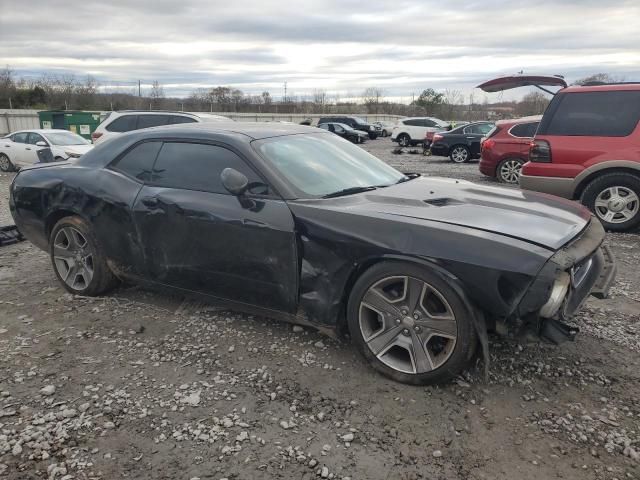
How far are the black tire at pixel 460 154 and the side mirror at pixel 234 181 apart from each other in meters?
14.7

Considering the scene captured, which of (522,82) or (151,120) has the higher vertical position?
(522,82)

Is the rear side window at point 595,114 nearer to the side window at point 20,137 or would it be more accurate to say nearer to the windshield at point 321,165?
the windshield at point 321,165

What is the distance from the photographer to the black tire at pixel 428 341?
2736 millimetres

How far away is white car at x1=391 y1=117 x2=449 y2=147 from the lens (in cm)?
2725

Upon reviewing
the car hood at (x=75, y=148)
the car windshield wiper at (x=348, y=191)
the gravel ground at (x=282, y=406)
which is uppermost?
the car windshield wiper at (x=348, y=191)

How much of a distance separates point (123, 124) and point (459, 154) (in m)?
10.7

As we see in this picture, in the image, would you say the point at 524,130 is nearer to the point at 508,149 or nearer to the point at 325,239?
the point at 508,149

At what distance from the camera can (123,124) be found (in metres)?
11.6

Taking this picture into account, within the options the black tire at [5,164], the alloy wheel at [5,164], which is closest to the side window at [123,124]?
the black tire at [5,164]

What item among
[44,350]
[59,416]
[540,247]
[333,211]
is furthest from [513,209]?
[44,350]

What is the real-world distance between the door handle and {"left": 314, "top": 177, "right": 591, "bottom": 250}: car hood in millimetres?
1411

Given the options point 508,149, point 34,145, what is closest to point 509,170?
point 508,149

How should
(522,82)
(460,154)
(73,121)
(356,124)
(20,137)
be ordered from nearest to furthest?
(522,82), (20,137), (460,154), (73,121), (356,124)

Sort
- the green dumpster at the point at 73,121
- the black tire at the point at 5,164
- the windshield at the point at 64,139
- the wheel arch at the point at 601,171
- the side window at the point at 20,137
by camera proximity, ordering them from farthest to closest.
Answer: the green dumpster at the point at 73,121
the black tire at the point at 5,164
the side window at the point at 20,137
the windshield at the point at 64,139
the wheel arch at the point at 601,171
